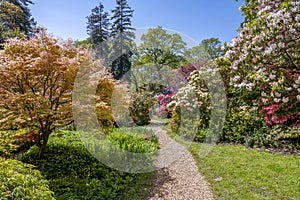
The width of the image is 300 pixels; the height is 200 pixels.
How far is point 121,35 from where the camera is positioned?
15.4 m

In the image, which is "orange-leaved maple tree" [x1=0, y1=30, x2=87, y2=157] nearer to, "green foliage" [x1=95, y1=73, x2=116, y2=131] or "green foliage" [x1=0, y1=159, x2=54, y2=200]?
"green foliage" [x1=95, y1=73, x2=116, y2=131]

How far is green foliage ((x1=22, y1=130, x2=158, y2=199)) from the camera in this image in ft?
9.07

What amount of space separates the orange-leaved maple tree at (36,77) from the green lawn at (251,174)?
8.65 ft

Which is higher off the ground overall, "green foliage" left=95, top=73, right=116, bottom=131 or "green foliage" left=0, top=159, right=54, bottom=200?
"green foliage" left=95, top=73, right=116, bottom=131

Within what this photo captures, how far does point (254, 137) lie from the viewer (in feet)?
15.9

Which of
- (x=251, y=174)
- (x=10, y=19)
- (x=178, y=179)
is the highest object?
(x=10, y=19)

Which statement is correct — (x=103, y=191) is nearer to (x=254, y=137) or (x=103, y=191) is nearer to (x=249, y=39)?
(x=249, y=39)

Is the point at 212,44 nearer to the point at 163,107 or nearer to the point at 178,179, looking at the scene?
the point at 163,107

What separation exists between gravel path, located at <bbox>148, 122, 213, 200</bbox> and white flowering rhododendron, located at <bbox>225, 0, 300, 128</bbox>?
5.49ft

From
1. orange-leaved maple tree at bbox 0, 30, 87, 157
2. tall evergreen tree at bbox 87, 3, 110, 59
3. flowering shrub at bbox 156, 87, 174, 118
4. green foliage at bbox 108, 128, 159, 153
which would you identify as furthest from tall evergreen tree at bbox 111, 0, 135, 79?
orange-leaved maple tree at bbox 0, 30, 87, 157

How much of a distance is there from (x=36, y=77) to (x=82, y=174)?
1.68 metres

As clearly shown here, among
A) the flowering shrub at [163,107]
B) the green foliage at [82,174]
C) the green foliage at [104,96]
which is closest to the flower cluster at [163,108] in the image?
the flowering shrub at [163,107]

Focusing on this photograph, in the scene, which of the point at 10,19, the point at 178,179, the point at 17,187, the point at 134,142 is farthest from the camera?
the point at 10,19

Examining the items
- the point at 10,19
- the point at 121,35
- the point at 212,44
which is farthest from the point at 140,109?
the point at 212,44
